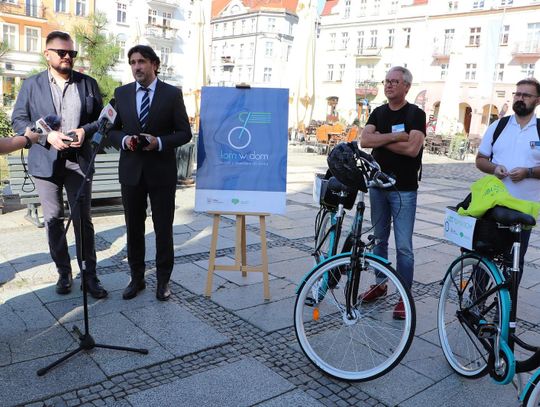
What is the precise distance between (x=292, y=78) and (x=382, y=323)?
49.3 feet

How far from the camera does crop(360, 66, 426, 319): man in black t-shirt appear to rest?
3582 millimetres

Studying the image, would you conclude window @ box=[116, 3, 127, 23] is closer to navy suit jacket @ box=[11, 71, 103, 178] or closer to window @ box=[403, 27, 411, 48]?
window @ box=[403, 27, 411, 48]

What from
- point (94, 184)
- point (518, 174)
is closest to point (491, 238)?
point (518, 174)

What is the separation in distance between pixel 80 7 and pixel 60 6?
1.39 metres

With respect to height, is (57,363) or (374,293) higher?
(374,293)

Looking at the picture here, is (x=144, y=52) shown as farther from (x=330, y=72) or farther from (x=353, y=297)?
(x=330, y=72)

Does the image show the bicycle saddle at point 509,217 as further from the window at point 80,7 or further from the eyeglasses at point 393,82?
the window at point 80,7

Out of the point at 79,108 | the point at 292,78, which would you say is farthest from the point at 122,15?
the point at 79,108

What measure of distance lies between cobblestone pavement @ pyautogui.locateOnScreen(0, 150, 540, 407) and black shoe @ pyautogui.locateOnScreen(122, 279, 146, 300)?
0.07m

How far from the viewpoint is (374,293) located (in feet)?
12.0

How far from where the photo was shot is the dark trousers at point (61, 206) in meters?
3.85

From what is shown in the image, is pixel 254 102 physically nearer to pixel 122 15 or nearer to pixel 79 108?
pixel 79 108

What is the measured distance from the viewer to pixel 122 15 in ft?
128

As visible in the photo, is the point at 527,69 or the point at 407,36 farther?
the point at 407,36
